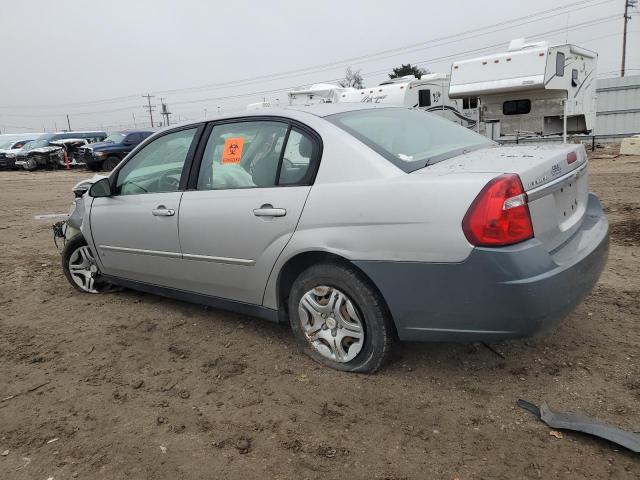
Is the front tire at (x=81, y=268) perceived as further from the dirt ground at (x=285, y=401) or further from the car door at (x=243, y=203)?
the car door at (x=243, y=203)

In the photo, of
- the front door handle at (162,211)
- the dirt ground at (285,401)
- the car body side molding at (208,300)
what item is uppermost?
the front door handle at (162,211)

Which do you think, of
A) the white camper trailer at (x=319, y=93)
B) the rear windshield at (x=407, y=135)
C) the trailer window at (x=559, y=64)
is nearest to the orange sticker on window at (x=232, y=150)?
the rear windshield at (x=407, y=135)

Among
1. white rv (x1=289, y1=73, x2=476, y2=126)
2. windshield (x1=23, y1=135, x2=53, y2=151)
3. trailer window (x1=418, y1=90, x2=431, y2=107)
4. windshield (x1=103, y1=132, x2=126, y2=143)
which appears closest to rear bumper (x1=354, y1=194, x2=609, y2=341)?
A: white rv (x1=289, y1=73, x2=476, y2=126)

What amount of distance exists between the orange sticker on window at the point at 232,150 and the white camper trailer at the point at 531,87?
10772 millimetres

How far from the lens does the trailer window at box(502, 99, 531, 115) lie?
536 inches

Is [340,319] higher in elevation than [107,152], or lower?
lower

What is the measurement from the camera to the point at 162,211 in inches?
152

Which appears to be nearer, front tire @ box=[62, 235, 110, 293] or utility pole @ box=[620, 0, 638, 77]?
front tire @ box=[62, 235, 110, 293]

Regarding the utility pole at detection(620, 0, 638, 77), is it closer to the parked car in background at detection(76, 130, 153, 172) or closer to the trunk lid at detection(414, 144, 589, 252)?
the parked car in background at detection(76, 130, 153, 172)

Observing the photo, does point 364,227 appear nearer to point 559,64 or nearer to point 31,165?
point 559,64

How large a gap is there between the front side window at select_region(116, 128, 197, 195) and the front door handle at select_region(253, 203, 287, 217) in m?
0.91

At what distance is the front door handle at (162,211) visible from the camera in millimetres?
3797

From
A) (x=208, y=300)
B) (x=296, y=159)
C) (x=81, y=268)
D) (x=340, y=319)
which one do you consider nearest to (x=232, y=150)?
(x=296, y=159)

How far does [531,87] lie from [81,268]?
1115cm
